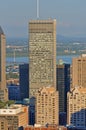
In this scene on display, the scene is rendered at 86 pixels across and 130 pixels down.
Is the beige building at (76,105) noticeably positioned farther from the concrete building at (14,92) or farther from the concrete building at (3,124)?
the concrete building at (14,92)

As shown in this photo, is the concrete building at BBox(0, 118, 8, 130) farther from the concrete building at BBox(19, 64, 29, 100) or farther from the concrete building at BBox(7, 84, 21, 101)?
the concrete building at BBox(7, 84, 21, 101)

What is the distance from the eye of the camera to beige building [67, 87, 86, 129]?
5497 centimetres

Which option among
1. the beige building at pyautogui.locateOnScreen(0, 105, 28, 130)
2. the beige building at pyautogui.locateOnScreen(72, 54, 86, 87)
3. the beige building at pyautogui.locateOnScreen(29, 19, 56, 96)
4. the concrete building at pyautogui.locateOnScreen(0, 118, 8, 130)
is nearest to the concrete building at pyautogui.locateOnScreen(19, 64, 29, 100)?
the beige building at pyautogui.locateOnScreen(29, 19, 56, 96)

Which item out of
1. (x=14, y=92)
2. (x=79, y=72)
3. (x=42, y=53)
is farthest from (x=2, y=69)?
(x=79, y=72)

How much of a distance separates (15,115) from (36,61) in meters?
16.6

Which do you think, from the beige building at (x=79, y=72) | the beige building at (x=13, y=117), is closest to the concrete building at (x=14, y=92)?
the beige building at (x=79, y=72)

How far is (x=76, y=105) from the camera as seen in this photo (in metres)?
56.0

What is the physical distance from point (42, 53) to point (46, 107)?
39.3 feet

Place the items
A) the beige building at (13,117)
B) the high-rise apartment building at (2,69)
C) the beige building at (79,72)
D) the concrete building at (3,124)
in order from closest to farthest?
the concrete building at (3,124)
the beige building at (13,117)
the beige building at (79,72)
the high-rise apartment building at (2,69)

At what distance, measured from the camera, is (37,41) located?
68.2 m

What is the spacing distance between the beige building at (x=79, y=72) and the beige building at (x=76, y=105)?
813 centimetres

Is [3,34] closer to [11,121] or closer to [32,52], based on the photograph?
[32,52]

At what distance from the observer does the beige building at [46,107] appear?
5531 cm

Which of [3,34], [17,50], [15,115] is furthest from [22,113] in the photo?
[17,50]
